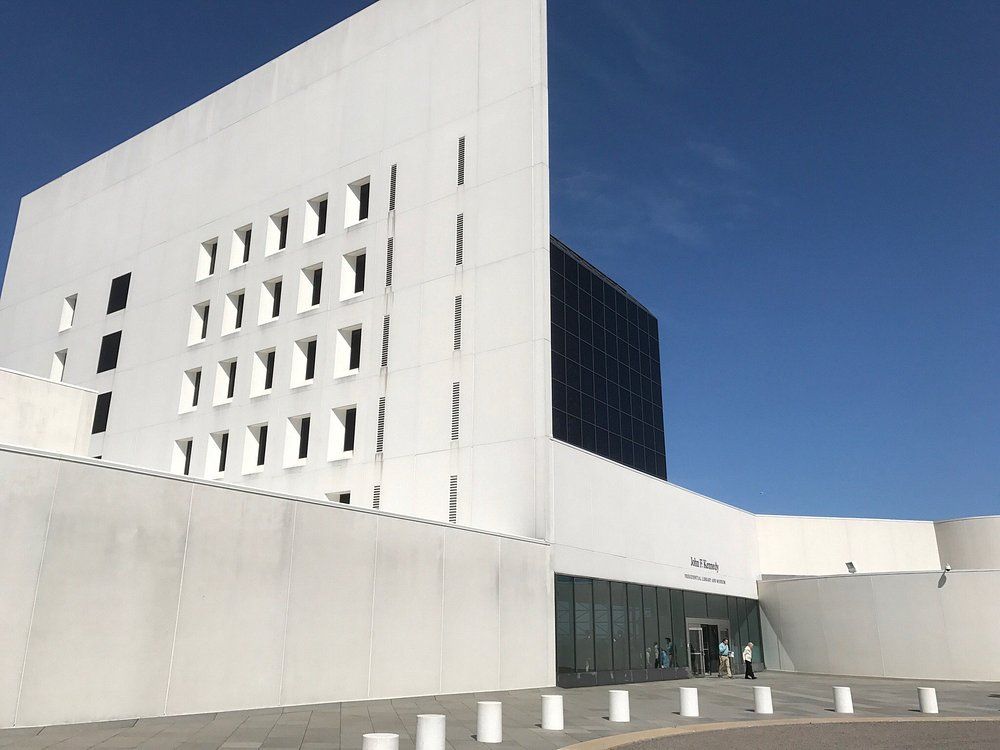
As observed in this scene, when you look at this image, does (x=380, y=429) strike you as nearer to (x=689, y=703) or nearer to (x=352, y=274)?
(x=352, y=274)

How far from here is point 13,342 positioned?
164 ft

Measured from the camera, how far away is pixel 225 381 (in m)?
39.3

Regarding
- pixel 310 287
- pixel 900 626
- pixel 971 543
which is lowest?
pixel 900 626

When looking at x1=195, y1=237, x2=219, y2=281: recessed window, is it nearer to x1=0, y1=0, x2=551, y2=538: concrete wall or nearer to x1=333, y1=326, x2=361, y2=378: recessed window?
x1=0, y1=0, x2=551, y2=538: concrete wall

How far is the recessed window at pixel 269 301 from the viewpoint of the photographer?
38.7 meters

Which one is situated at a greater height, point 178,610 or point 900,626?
point 900,626

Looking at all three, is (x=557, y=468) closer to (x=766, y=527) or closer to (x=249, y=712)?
(x=249, y=712)

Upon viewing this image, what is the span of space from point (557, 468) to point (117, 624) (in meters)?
16.7

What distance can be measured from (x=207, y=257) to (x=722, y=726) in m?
35.0

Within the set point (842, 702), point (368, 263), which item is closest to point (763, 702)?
point (842, 702)

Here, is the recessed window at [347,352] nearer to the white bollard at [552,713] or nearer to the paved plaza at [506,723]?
the paved plaza at [506,723]

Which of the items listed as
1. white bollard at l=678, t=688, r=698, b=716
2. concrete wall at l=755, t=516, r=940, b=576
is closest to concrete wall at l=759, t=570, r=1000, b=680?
concrete wall at l=755, t=516, r=940, b=576

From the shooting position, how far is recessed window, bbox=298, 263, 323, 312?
123 feet

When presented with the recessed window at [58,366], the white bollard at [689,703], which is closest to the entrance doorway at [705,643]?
the white bollard at [689,703]
